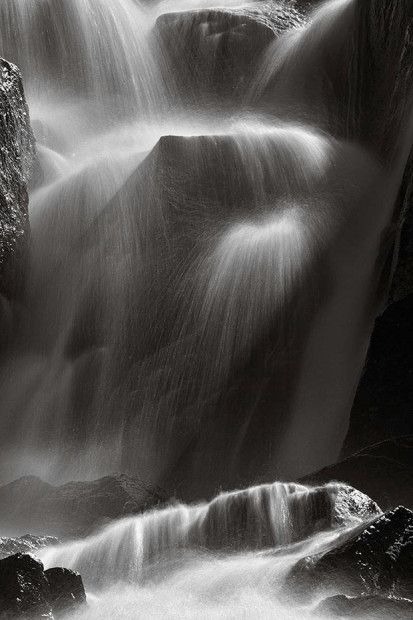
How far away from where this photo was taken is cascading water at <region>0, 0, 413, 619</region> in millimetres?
12562

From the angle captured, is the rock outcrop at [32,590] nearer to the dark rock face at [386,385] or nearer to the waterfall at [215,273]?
the waterfall at [215,273]

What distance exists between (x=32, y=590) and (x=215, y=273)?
6855 mm

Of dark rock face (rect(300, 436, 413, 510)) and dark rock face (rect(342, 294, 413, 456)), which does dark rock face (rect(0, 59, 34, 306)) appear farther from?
dark rock face (rect(300, 436, 413, 510))

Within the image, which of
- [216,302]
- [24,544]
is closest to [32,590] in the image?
[24,544]

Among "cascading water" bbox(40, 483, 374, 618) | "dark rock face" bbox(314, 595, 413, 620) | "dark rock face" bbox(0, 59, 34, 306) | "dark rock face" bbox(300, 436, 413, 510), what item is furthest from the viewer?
"dark rock face" bbox(0, 59, 34, 306)

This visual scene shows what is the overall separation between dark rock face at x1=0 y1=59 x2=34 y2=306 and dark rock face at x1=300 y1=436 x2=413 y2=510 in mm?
6121

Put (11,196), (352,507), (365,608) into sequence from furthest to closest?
(11,196), (352,507), (365,608)

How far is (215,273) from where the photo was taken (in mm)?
13641

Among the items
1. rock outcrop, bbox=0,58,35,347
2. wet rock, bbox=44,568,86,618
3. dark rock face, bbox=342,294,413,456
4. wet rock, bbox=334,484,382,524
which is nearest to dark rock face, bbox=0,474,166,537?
wet rock, bbox=334,484,382,524

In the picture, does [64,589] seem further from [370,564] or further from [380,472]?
[380,472]

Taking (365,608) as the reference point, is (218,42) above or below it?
above

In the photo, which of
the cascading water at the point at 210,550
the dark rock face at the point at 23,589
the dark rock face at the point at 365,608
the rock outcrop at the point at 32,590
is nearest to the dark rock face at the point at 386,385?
the cascading water at the point at 210,550

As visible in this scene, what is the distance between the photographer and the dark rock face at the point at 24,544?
30.2 ft

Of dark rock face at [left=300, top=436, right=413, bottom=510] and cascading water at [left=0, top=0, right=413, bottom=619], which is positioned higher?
cascading water at [left=0, top=0, right=413, bottom=619]
